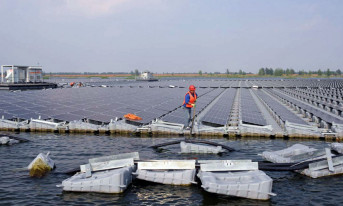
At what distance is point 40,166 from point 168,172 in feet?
23.1

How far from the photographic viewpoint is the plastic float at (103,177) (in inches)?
576

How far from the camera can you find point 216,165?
1628 centimetres

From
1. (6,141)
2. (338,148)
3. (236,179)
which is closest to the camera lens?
(236,179)

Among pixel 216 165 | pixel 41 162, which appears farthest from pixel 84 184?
pixel 216 165

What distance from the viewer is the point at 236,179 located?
15.2m

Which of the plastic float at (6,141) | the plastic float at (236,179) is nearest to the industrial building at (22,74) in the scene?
the plastic float at (6,141)

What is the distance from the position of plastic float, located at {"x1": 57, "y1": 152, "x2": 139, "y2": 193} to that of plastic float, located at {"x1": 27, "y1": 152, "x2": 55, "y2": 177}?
2.46m

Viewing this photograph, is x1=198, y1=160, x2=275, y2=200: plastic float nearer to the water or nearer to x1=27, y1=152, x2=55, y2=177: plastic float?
the water

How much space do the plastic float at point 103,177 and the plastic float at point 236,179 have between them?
3.64m

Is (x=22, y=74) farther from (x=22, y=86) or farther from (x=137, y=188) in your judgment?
(x=137, y=188)

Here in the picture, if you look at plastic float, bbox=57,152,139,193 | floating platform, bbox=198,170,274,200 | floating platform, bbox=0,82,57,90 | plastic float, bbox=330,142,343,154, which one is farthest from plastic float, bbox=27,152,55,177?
floating platform, bbox=0,82,57,90

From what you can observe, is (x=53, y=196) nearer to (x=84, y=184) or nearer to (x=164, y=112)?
(x=84, y=184)

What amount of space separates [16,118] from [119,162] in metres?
20.6

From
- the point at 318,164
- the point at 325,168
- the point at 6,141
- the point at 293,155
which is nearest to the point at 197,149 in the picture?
the point at 293,155
